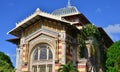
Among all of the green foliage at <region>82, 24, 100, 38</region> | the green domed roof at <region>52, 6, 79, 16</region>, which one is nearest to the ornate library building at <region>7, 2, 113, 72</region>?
the green foliage at <region>82, 24, 100, 38</region>

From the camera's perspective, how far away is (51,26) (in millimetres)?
34688

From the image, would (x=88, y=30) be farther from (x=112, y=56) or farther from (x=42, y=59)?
(x=42, y=59)

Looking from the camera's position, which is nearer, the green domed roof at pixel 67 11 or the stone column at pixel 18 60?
the stone column at pixel 18 60

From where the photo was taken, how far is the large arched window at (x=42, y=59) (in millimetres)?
34000

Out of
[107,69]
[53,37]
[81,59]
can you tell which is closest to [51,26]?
[53,37]

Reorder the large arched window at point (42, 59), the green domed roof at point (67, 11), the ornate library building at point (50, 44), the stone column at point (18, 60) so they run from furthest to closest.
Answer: the green domed roof at point (67, 11) < the stone column at point (18, 60) < the large arched window at point (42, 59) < the ornate library building at point (50, 44)

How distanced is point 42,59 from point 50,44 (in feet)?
5.54

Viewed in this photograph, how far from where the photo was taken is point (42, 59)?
3441 centimetres

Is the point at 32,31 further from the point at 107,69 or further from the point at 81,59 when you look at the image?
Result: the point at 107,69

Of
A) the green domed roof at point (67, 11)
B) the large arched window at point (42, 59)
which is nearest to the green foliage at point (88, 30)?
the green domed roof at point (67, 11)

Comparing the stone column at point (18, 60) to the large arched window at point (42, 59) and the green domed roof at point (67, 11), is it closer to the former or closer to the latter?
the large arched window at point (42, 59)

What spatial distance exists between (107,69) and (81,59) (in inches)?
245

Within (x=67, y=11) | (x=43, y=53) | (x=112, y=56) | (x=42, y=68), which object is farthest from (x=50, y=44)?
(x=112, y=56)

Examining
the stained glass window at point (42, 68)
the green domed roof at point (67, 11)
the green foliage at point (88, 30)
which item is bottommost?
the stained glass window at point (42, 68)
